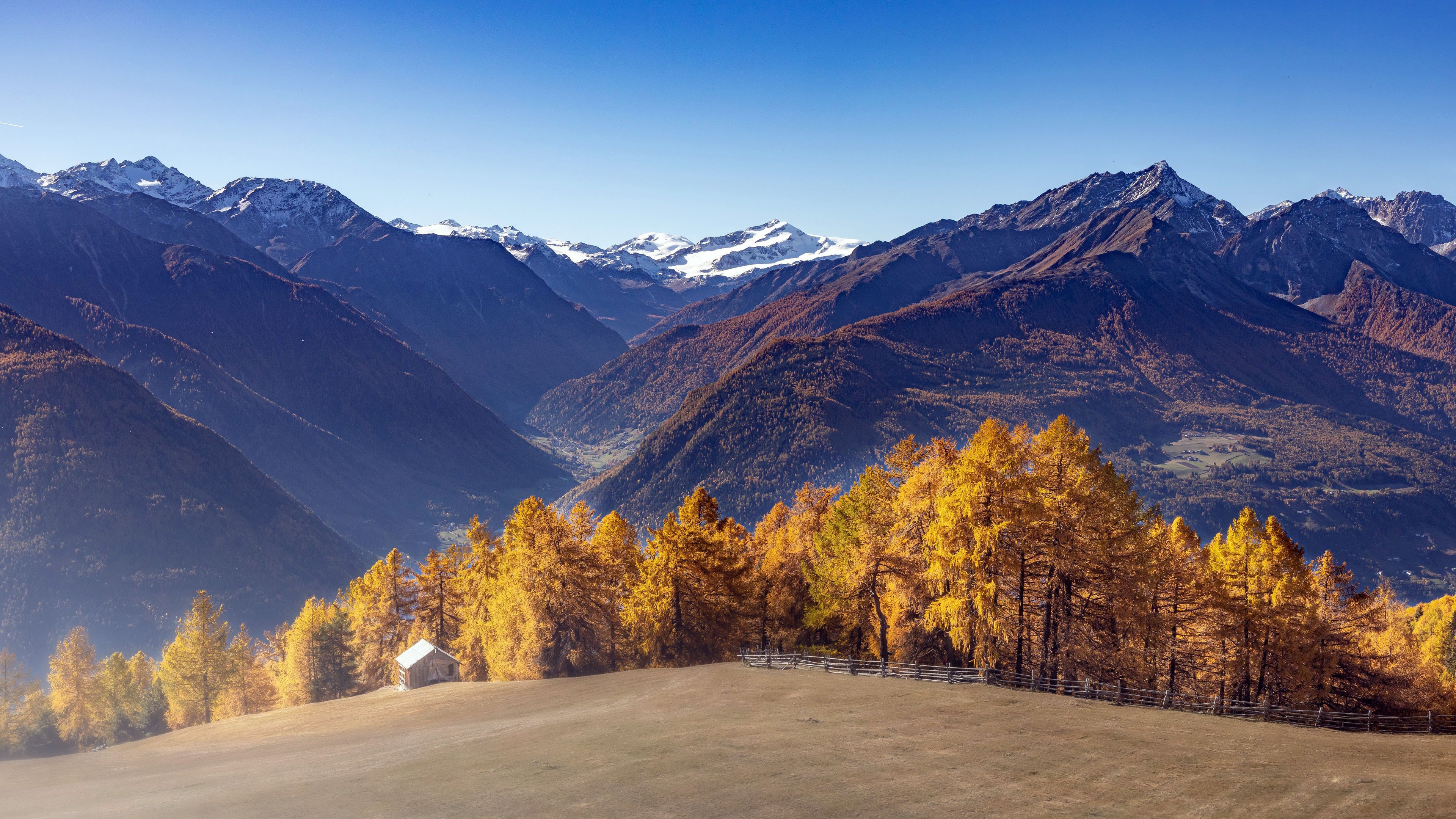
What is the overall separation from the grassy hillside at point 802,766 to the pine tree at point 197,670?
44147 mm

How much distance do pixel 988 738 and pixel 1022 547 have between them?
12133 millimetres

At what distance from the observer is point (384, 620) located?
8269cm

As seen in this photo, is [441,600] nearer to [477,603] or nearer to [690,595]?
[477,603]

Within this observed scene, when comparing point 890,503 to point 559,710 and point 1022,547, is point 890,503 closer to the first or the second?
point 1022,547

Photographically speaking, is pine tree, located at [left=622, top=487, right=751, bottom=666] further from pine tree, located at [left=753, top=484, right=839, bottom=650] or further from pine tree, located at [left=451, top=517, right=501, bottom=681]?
pine tree, located at [left=451, top=517, right=501, bottom=681]

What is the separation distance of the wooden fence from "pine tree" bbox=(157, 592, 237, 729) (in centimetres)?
7545

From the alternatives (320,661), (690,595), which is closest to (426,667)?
(320,661)

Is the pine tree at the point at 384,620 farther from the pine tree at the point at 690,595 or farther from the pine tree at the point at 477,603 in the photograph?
the pine tree at the point at 690,595

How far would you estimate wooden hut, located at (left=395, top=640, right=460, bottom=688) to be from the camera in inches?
2832

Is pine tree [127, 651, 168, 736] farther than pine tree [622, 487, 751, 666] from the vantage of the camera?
Yes

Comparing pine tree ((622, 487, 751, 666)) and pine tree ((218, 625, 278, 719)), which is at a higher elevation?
pine tree ((622, 487, 751, 666))

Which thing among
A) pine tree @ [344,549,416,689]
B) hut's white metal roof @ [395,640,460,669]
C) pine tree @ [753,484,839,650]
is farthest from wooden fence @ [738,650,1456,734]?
pine tree @ [344,549,416,689]

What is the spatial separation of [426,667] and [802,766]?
49506 mm

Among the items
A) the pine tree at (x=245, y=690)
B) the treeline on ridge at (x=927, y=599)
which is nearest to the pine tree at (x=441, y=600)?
the treeline on ridge at (x=927, y=599)
